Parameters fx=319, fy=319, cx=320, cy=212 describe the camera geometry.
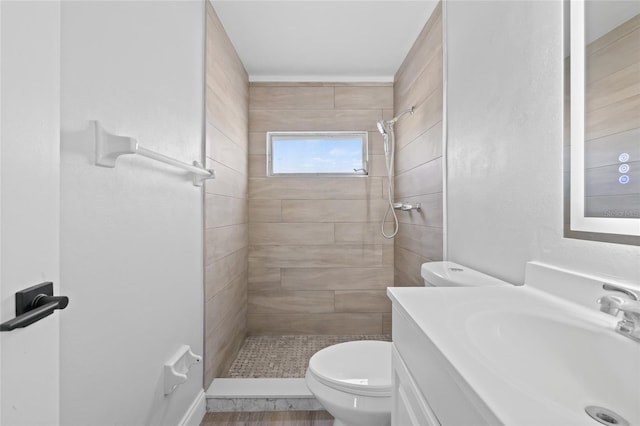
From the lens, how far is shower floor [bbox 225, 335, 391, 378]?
6.75 feet

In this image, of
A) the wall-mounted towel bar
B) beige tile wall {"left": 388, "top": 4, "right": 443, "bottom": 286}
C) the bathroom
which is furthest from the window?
the wall-mounted towel bar

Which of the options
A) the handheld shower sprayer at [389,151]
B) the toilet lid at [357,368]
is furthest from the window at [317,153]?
the toilet lid at [357,368]

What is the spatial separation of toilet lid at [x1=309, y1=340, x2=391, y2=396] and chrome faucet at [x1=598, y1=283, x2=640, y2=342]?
34.4 inches

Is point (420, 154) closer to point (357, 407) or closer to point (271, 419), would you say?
point (357, 407)

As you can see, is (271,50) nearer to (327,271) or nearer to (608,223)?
(327,271)

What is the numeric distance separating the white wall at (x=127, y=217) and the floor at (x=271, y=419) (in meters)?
0.27

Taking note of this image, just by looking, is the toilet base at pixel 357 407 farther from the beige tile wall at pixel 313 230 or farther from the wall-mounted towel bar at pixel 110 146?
the beige tile wall at pixel 313 230

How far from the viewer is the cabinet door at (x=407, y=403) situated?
665mm

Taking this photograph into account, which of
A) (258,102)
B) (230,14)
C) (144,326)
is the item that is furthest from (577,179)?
(258,102)

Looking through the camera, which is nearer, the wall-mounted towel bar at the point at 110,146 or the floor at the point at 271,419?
the wall-mounted towel bar at the point at 110,146

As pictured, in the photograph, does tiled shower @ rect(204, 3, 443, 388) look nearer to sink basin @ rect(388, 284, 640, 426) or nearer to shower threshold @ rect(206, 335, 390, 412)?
shower threshold @ rect(206, 335, 390, 412)

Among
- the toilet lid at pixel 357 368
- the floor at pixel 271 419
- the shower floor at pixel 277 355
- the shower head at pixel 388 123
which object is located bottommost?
the floor at pixel 271 419

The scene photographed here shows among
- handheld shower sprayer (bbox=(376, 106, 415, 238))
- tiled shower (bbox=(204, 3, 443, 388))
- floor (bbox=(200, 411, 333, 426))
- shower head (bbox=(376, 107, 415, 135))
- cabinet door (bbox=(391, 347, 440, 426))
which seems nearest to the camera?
cabinet door (bbox=(391, 347, 440, 426))

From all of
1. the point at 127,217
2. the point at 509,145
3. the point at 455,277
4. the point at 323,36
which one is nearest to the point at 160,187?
the point at 127,217
